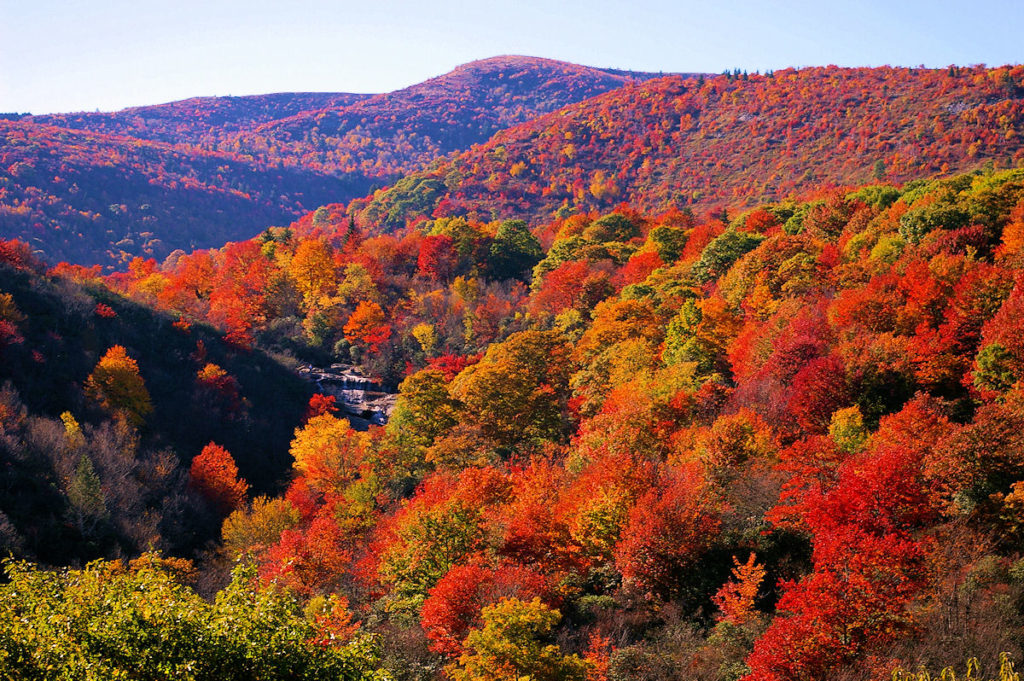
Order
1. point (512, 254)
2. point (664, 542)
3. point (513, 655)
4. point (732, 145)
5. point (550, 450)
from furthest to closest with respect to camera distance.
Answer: point (732, 145) < point (512, 254) < point (550, 450) < point (664, 542) < point (513, 655)

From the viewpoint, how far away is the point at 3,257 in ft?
249

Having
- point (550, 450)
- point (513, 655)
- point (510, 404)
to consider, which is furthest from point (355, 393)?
point (513, 655)

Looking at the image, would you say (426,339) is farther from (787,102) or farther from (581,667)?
(787,102)

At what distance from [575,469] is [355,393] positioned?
51.2m

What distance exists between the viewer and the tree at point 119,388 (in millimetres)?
64188

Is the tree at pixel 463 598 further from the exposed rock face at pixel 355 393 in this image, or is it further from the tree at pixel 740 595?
the exposed rock face at pixel 355 393

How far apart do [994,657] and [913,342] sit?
24.2 metres

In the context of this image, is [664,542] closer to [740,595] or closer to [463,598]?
[740,595]

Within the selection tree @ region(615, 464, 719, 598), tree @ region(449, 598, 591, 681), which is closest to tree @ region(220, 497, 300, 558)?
tree @ region(615, 464, 719, 598)

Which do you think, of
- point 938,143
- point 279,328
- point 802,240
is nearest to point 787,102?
point 938,143

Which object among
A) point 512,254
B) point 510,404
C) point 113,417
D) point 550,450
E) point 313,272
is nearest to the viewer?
point 550,450

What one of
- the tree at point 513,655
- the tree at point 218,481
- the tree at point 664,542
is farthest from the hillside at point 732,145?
the tree at point 513,655

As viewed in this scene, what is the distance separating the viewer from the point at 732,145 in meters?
159

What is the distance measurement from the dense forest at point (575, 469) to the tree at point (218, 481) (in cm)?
30
